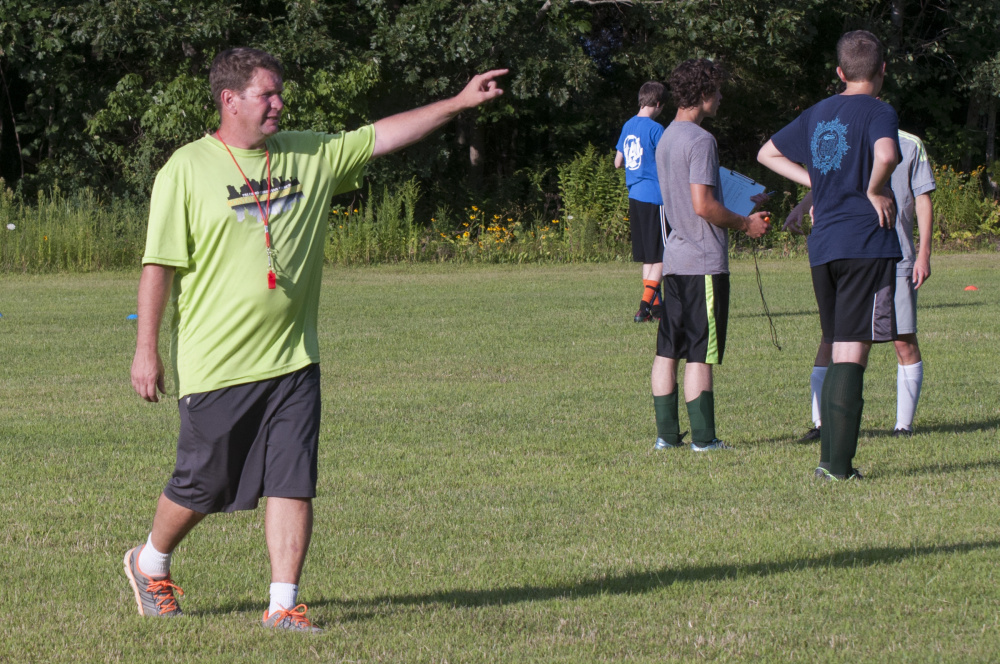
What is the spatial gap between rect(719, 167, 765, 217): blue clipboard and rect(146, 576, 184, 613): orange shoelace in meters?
3.75

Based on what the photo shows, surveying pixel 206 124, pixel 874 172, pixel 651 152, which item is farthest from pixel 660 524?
pixel 206 124

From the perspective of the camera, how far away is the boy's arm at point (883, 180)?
5.52 metres

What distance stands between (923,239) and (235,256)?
3947mm

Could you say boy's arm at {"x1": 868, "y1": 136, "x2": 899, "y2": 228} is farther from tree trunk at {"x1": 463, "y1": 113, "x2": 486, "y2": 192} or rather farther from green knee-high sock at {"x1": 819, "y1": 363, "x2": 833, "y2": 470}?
tree trunk at {"x1": 463, "y1": 113, "x2": 486, "y2": 192}

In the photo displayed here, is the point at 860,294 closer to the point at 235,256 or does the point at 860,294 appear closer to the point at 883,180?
the point at 883,180

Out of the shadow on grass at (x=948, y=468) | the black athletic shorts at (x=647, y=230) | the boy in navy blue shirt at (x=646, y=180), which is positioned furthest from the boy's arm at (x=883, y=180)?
the black athletic shorts at (x=647, y=230)

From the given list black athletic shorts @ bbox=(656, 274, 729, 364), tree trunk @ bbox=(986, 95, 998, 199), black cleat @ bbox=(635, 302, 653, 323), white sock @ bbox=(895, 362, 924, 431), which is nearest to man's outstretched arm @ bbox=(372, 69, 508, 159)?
black athletic shorts @ bbox=(656, 274, 729, 364)

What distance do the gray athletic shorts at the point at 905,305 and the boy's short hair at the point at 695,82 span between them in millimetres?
1426

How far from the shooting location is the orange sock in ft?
38.9

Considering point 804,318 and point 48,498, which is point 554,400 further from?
point 804,318

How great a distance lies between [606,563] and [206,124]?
2239cm

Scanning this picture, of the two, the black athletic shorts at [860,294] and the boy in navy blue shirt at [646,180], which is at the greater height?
the boy in navy blue shirt at [646,180]

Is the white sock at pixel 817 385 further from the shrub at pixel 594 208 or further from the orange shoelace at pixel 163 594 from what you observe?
the shrub at pixel 594 208

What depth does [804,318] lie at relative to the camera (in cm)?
1266
